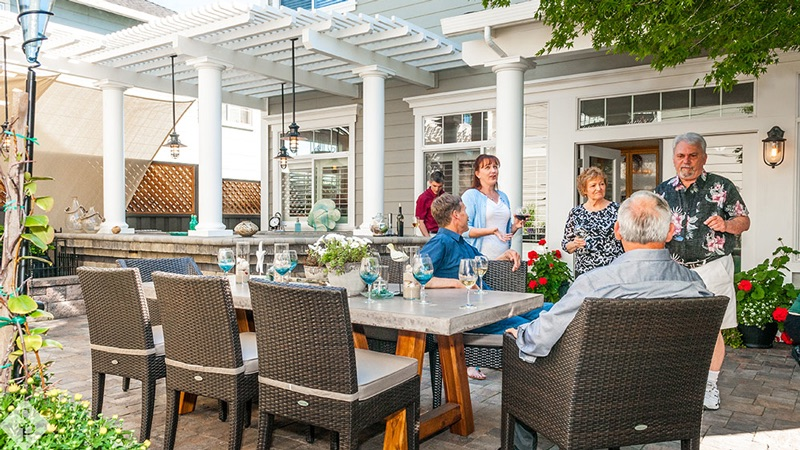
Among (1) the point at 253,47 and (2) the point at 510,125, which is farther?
(1) the point at 253,47

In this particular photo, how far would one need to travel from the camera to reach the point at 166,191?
11.8 metres

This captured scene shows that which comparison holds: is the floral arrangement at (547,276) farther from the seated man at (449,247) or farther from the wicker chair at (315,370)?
the wicker chair at (315,370)

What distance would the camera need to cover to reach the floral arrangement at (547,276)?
19.8ft

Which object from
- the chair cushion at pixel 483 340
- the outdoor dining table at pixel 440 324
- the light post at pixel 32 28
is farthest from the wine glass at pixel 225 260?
the light post at pixel 32 28

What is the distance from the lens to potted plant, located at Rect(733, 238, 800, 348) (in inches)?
199

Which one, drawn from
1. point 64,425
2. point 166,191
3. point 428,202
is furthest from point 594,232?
point 166,191

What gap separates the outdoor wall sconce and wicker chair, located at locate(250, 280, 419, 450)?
5034 mm

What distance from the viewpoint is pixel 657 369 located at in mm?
2008

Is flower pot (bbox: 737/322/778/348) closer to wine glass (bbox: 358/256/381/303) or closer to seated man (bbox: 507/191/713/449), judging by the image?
seated man (bbox: 507/191/713/449)

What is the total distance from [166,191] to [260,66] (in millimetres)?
5382

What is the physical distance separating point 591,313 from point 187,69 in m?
7.47

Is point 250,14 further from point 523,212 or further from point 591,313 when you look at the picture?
point 591,313

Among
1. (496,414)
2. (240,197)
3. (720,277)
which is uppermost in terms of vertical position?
(240,197)

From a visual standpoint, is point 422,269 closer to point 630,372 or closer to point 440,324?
point 440,324
